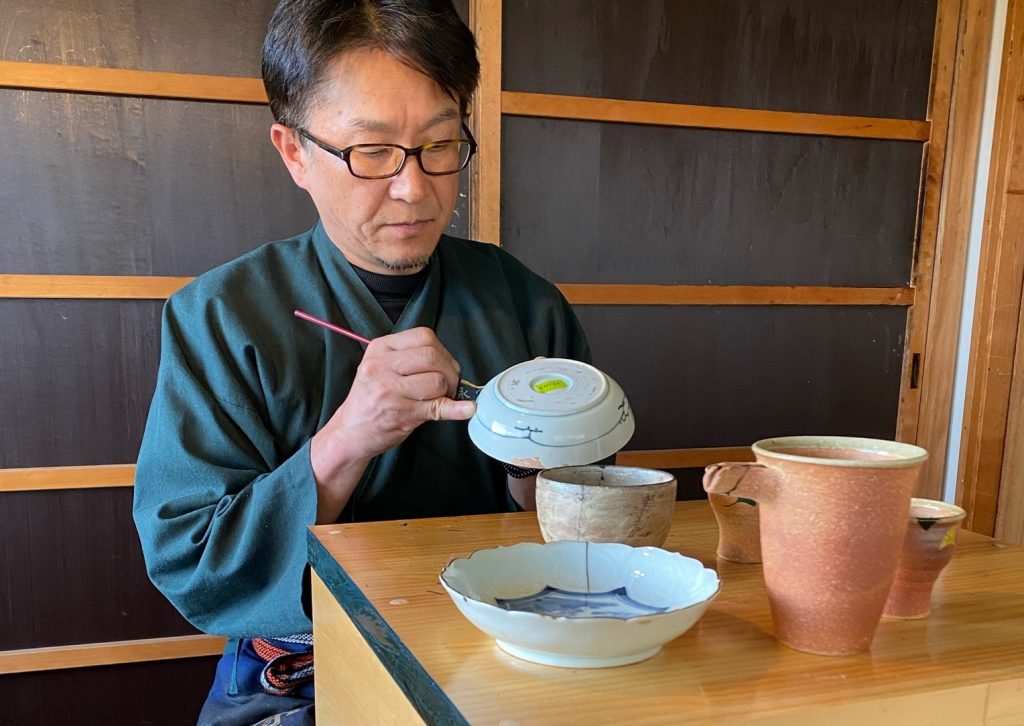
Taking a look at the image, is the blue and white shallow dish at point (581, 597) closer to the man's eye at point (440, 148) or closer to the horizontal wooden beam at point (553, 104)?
the man's eye at point (440, 148)

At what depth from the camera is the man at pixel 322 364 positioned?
3.30ft

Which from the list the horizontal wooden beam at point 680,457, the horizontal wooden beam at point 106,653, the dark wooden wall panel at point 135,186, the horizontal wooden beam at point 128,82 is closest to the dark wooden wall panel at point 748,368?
the horizontal wooden beam at point 680,457

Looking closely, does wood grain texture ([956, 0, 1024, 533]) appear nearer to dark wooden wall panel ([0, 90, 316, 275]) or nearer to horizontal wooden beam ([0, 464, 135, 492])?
dark wooden wall panel ([0, 90, 316, 275])

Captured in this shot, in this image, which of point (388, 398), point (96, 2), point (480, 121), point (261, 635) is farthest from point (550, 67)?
point (261, 635)

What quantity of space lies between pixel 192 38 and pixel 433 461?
1223mm

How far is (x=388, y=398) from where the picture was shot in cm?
97

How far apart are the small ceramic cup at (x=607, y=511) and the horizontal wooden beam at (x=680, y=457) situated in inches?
59.1

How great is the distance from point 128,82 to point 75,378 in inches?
26.2

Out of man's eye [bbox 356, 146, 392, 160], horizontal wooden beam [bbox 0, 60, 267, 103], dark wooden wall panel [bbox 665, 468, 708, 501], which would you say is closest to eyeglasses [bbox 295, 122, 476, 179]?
man's eye [bbox 356, 146, 392, 160]

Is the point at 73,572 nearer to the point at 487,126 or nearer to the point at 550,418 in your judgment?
the point at 487,126

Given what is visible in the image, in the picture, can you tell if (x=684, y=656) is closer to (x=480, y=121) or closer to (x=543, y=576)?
(x=543, y=576)

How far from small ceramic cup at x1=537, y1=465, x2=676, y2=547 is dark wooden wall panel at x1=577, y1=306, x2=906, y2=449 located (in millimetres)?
1469

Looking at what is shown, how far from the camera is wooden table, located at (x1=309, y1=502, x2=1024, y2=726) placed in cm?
54

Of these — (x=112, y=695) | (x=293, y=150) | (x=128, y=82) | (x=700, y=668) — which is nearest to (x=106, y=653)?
(x=112, y=695)
